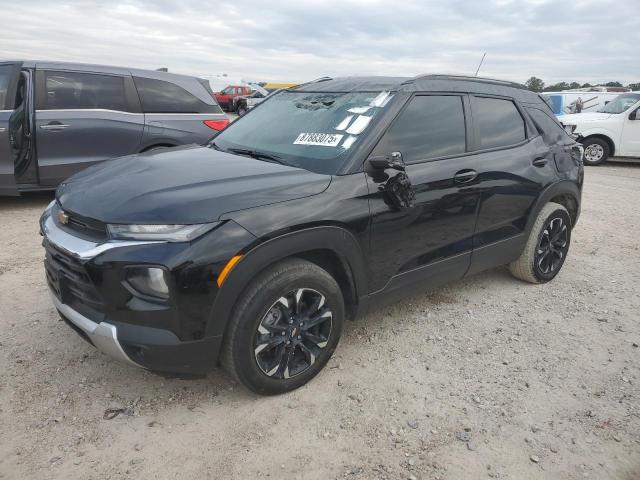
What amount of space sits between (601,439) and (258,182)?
220cm

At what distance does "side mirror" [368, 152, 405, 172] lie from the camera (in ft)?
8.90

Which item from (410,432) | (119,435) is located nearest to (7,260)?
(119,435)

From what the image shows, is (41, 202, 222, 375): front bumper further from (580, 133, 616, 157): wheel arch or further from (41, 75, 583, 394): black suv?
(580, 133, 616, 157): wheel arch

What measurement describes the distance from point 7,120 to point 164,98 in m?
1.85

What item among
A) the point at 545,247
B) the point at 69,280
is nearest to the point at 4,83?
the point at 69,280

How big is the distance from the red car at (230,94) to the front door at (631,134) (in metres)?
20.8

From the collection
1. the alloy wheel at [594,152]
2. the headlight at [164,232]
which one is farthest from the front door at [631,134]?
the headlight at [164,232]

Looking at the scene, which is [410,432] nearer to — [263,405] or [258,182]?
[263,405]

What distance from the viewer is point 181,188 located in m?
2.40

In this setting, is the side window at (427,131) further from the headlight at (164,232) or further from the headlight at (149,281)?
the headlight at (149,281)

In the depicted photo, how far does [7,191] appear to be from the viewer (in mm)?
5707

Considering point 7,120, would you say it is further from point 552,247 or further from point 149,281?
point 552,247

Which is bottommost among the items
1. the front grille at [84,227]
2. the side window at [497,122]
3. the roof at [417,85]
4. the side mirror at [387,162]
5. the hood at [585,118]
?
the front grille at [84,227]

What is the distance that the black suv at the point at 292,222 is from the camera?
2.21 meters
